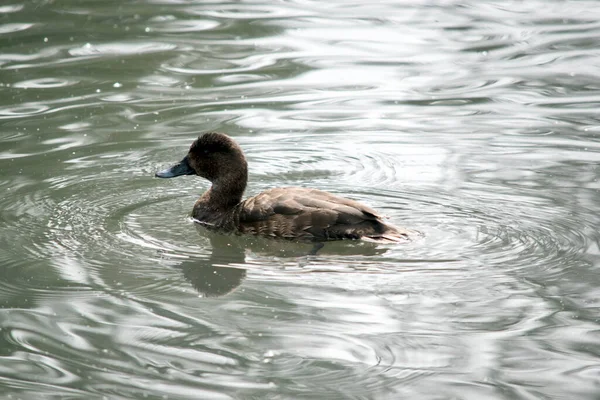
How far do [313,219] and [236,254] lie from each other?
0.61 m

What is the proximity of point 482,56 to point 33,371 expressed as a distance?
29.4ft

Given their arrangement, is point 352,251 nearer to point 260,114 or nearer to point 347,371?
point 347,371

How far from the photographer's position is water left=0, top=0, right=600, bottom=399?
18.9 feet

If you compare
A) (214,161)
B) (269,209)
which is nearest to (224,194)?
(214,161)

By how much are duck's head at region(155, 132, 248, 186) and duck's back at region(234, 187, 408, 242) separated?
0.59 m

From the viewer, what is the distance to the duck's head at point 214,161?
857 cm

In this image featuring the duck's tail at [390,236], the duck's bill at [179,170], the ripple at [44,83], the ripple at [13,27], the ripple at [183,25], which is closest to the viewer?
the duck's tail at [390,236]

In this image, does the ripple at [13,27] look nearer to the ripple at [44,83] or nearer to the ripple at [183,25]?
the ripple at [183,25]

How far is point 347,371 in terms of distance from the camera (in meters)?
5.61

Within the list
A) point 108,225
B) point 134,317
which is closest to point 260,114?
point 108,225

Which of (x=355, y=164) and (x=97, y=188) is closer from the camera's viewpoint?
(x=97, y=188)

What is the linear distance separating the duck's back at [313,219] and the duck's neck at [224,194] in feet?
A: 1.58

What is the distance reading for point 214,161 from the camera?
870cm

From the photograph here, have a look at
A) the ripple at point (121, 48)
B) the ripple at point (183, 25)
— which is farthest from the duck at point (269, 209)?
the ripple at point (183, 25)
